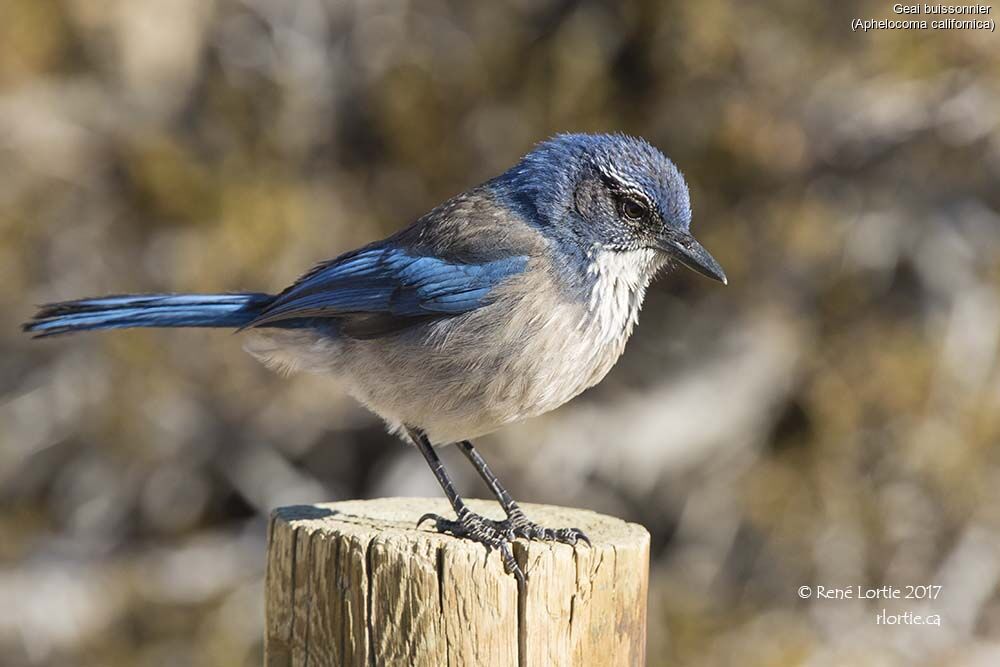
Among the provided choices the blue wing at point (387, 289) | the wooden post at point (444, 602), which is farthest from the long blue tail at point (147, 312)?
the wooden post at point (444, 602)

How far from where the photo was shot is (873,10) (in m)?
8.74

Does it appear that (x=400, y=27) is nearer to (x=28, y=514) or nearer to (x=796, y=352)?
(x=796, y=352)

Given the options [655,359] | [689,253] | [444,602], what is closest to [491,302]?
[689,253]

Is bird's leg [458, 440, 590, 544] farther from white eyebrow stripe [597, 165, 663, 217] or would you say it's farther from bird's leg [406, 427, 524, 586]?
white eyebrow stripe [597, 165, 663, 217]

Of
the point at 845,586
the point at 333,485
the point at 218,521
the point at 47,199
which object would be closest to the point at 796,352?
the point at 845,586

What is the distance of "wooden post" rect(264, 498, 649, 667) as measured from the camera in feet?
11.4

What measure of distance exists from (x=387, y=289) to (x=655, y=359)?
4.68 metres

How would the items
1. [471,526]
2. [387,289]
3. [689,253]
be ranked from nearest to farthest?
[471,526]
[689,253]
[387,289]

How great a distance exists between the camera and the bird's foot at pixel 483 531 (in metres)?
3.58

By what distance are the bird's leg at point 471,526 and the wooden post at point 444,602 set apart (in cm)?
3

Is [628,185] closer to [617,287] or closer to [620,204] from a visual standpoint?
[620,204]

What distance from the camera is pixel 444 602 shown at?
11.4ft

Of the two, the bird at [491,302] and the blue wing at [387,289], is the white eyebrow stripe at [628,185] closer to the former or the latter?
the bird at [491,302]

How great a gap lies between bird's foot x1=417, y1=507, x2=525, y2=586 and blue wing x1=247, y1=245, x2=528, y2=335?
729 mm
